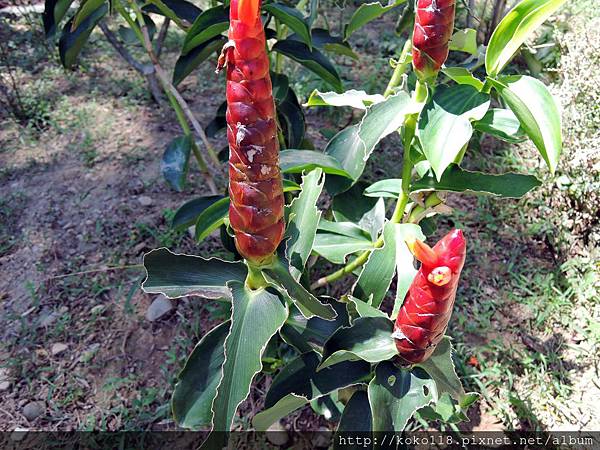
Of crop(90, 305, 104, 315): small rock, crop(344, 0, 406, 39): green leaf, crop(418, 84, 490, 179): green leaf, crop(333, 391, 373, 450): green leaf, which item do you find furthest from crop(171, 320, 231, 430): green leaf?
crop(90, 305, 104, 315): small rock

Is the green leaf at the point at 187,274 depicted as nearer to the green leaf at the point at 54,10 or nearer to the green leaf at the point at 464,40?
the green leaf at the point at 464,40

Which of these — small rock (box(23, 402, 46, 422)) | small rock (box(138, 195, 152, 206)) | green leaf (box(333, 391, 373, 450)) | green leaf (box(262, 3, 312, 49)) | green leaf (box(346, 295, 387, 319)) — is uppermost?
green leaf (box(262, 3, 312, 49))

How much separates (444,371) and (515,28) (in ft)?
2.57

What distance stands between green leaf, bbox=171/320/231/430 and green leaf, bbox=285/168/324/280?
0.85 ft

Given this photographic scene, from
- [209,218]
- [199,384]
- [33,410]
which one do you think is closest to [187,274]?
[199,384]

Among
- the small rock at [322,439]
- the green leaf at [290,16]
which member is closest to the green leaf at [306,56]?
the green leaf at [290,16]

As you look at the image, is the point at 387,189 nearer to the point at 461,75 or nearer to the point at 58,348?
the point at 461,75

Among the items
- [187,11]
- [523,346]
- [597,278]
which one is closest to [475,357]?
[523,346]

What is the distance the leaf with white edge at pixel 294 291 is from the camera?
107cm

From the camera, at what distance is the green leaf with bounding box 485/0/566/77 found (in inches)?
39.4

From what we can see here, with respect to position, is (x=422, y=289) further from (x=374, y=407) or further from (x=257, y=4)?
(x=257, y=4)

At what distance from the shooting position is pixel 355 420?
122 cm

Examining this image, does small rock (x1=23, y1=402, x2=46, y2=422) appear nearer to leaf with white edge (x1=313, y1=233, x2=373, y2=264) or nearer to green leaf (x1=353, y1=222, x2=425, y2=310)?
leaf with white edge (x1=313, y1=233, x2=373, y2=264)

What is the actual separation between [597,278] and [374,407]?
1748 mm
